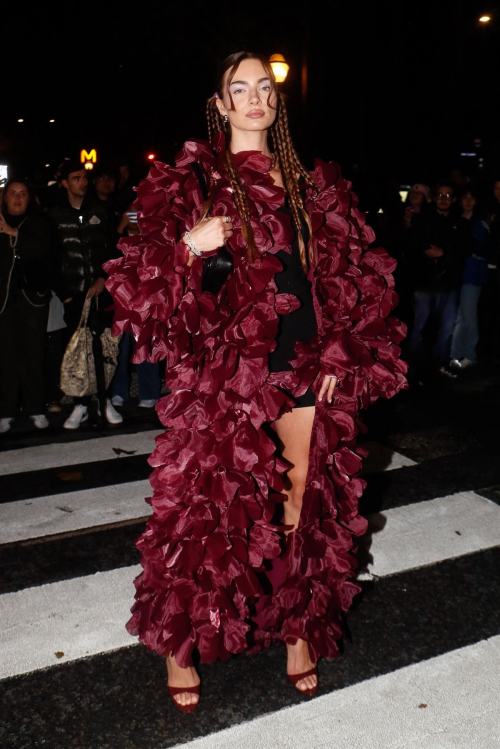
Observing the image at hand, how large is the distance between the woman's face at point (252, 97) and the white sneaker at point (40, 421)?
3.95m

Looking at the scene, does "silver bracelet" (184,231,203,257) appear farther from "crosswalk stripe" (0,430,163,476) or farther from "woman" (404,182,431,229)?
"woman" (404,182,431,229)

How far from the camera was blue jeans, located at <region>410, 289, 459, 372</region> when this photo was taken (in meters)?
7.68

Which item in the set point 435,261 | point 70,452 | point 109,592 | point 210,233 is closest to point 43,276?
point 70,452

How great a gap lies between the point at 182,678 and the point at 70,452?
2.90 metres

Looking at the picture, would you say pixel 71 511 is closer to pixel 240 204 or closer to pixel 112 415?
pixel 112 415

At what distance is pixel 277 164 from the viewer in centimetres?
266

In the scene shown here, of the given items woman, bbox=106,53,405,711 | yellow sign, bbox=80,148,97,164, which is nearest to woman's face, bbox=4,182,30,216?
woman, bbox=106,53,405,711

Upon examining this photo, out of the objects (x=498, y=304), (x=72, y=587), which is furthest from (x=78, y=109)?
(x=72, y=587)

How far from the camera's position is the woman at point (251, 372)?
237cm

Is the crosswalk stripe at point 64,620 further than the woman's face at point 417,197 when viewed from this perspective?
No

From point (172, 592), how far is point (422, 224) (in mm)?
5951

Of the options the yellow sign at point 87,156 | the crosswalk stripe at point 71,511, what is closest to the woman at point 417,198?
the crosswalk stripe at point 71,511

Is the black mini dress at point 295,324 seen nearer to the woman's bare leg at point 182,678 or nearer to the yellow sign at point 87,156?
the woman's bare leg at point 182,678

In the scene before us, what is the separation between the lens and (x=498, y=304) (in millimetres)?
8750
